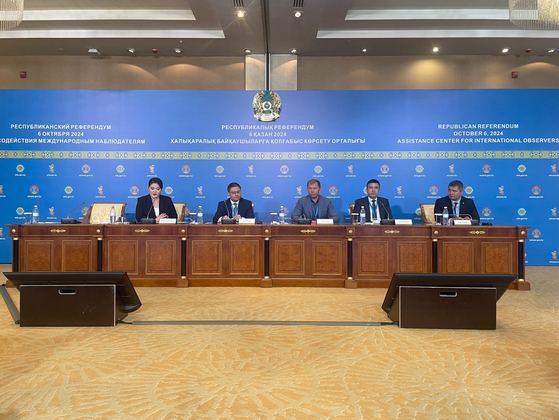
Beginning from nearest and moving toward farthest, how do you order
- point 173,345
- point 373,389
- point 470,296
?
point 373,389 → point 173,345 → point 470,296

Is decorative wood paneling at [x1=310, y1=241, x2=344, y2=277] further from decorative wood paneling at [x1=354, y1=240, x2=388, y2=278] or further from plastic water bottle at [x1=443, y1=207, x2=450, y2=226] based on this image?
plastic water bottle at [x1=443, y1=207, x2=450, y2=226]

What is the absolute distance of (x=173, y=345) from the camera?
103 inches

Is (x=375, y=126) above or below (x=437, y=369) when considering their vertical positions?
above

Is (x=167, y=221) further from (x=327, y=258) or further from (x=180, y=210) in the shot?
(x=327, y=258)

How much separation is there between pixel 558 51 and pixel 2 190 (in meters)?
10.7

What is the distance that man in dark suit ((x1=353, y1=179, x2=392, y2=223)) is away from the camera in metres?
5.20

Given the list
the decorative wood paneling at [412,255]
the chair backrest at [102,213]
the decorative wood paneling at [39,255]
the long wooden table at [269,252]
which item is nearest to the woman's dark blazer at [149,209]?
the chair backrest at [102,213]

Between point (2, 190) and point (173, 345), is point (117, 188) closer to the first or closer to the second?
point (2, 190)

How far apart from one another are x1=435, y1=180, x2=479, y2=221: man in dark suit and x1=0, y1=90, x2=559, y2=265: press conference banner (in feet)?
4.14

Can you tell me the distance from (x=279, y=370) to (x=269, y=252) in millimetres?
2427

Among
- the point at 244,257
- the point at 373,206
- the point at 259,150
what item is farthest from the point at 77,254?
the point at 373,206

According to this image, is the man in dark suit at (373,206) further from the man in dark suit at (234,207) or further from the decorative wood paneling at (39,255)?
the decorative wood paneling at (39,255)

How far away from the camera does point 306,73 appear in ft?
22.3

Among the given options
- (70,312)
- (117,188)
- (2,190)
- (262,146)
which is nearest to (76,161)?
(117,188)
